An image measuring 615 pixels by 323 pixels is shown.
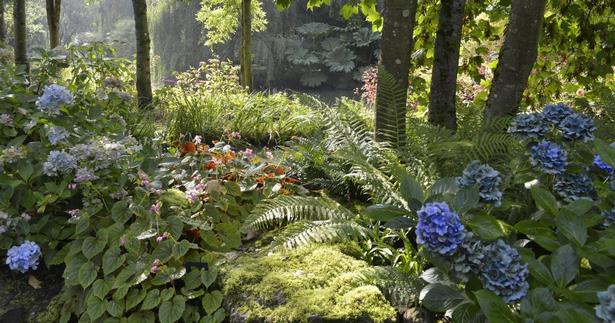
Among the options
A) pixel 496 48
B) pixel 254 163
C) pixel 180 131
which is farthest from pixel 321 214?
pixel 496 48

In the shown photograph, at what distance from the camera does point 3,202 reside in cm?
242

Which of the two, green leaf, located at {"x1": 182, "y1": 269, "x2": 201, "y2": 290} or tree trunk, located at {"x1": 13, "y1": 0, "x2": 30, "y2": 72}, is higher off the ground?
tree trunk, located at {"x1": 13, "y1": 0, "x2": 30, "y2": 72}

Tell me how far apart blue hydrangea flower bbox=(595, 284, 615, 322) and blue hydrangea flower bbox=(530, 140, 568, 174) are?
64cm

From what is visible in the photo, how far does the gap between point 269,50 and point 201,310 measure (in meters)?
24.2

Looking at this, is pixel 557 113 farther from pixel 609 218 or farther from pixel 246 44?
pixel 246 44

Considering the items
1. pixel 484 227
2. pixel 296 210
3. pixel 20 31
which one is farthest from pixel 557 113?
pixel 20 31

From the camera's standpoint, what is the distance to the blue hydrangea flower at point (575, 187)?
171 centimetres

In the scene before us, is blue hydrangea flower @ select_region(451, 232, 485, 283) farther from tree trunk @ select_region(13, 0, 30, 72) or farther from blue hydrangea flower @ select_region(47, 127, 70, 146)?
tree trunk @ select_region(13, 0, 30, 72)

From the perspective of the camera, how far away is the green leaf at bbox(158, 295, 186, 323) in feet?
6.66

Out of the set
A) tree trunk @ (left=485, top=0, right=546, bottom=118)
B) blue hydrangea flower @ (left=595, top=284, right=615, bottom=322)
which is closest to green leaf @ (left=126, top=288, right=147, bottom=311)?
blue hydrangea flower @ (left=595, top=284, right=615, bottom=322)

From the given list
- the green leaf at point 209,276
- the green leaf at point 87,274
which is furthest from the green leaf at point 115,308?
the green leaf at point 209,276

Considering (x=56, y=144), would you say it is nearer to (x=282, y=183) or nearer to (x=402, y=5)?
(x=282, y=183)

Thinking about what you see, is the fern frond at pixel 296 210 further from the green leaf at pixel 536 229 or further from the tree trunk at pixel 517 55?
the tree trunk at pixel 517 55

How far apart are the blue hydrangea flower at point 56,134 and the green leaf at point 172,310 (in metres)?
1.01
